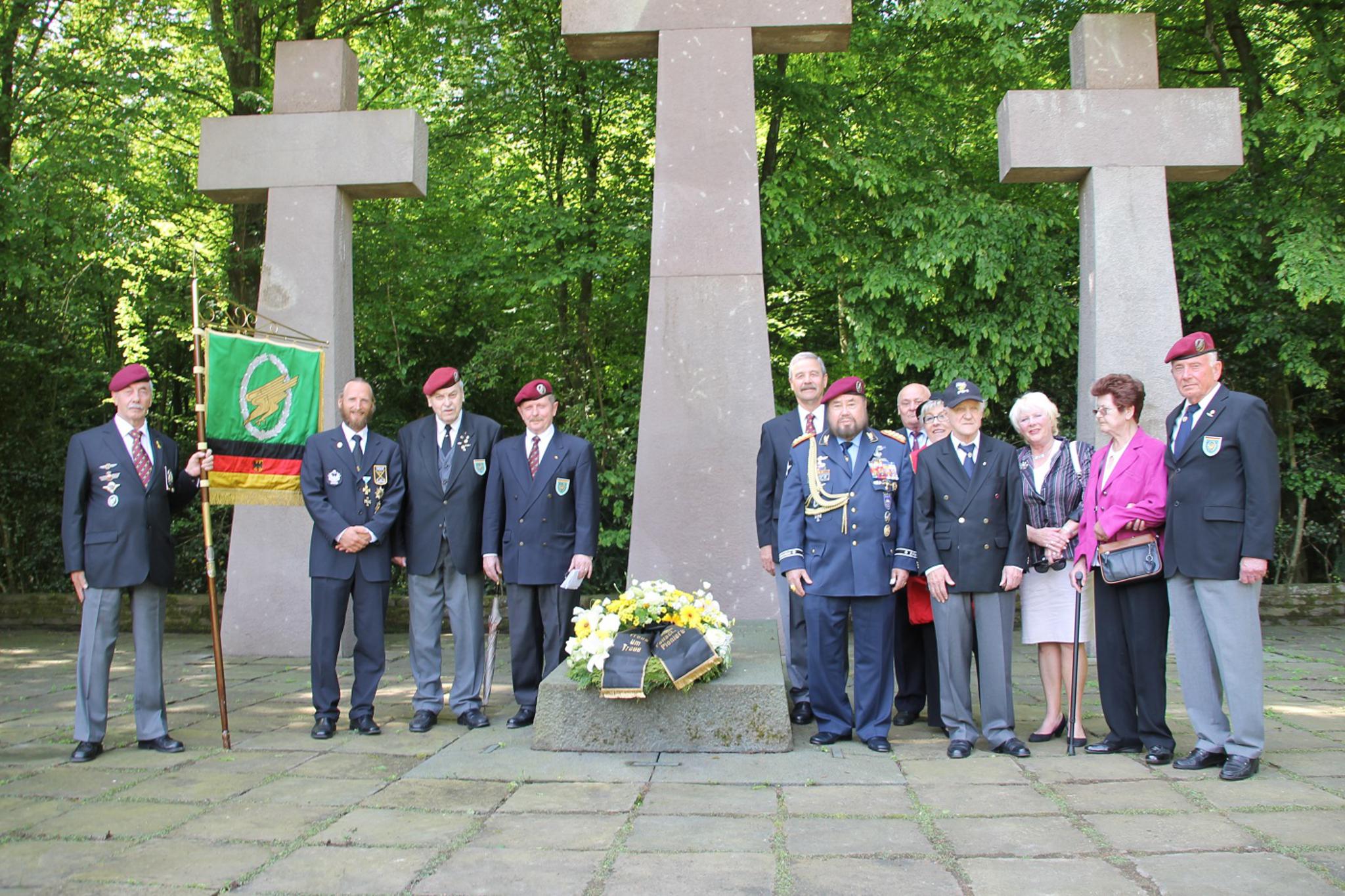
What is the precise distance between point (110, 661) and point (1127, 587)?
15.7ft

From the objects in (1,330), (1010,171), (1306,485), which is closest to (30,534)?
(1,330)

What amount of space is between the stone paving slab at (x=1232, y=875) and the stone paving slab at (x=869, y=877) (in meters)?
0.64

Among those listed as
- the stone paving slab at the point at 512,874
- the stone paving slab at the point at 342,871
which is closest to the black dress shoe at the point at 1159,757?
the stone paving slab at the point at 512,874

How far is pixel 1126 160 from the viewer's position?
24.4 ft


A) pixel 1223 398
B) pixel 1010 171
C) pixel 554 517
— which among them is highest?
pixel 1010 171

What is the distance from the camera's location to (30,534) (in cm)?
1086

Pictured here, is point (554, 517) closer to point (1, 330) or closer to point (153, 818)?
point (153, 818)

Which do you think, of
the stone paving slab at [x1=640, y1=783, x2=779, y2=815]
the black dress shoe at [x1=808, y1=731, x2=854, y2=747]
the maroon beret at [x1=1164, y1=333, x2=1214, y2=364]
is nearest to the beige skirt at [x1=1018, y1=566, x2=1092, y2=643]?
the black dress shoe at [x1=808, y1=731, x2=854, y2=747]

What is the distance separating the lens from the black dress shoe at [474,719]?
5488 millimetres

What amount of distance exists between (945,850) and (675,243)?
167 inches

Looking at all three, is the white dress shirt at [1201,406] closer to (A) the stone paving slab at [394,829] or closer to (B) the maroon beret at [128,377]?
(A) the stone paving slab at [394,829]

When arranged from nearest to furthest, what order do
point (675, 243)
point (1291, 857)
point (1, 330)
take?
point (1291, 857) < point (675, 243) < point (1, 330)

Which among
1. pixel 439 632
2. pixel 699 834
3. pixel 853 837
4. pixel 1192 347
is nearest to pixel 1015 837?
pixel 853 837

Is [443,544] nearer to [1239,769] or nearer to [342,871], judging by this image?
[342,871]
